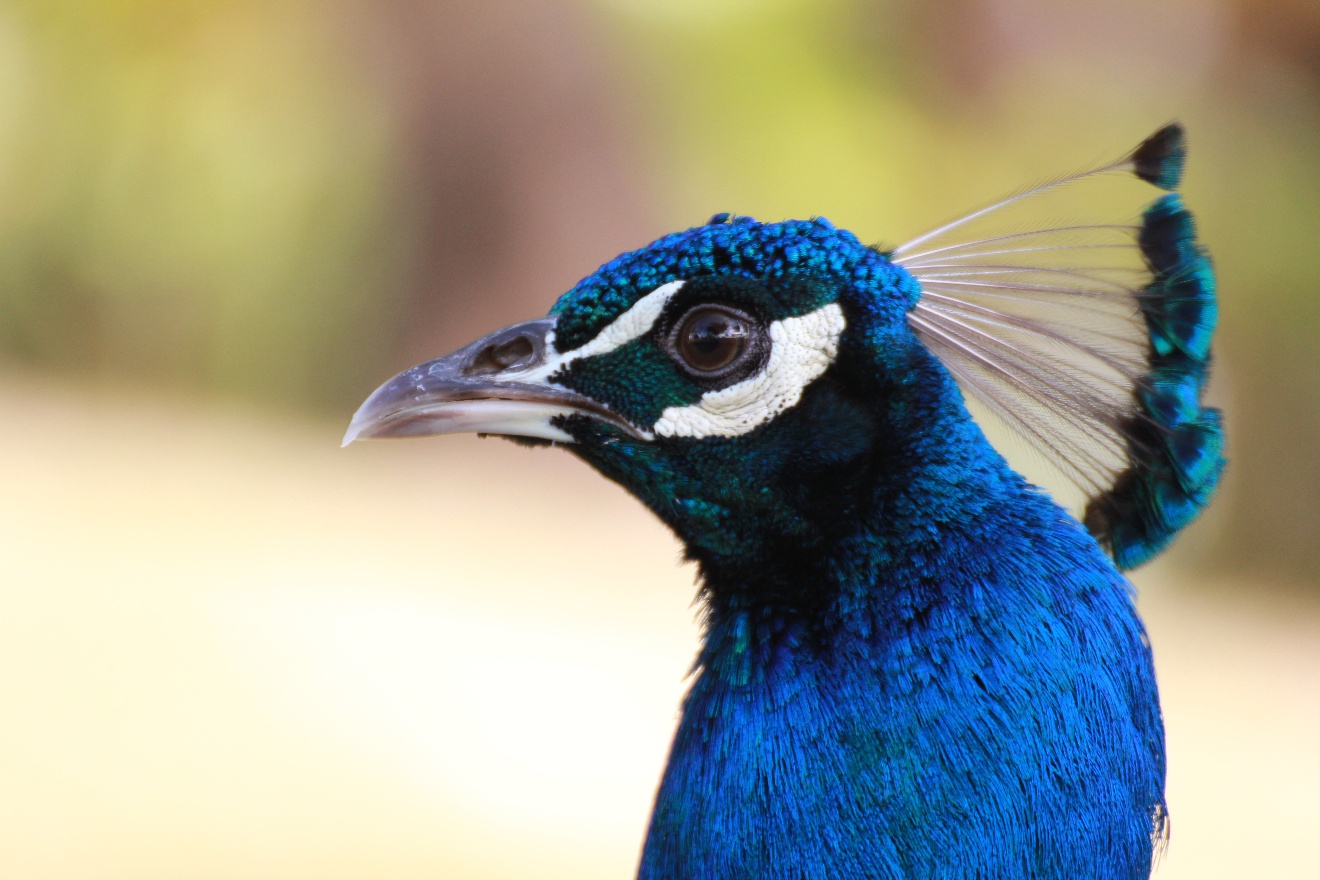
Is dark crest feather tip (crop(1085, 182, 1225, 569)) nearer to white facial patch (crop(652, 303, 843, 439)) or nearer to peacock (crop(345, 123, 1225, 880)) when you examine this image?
peacock (crop(345, 123, 1225, 880))

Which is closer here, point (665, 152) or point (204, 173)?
point (665, 152)

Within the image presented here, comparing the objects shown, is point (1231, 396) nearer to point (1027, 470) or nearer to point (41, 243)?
point (1027, 470)

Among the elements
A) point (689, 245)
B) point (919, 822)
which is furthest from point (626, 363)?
point (919, 822)

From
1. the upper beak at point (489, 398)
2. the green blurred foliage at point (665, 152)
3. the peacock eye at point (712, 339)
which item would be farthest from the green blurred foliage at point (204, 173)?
the peacock eye at point (712, 339)

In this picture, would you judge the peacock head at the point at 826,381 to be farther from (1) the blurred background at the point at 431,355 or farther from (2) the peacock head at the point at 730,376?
(1) the blurred background at the point at 431,355

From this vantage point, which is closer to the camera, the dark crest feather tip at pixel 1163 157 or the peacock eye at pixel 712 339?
the peacock eye at pixel 712 339

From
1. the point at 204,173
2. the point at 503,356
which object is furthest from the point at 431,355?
the point at 503,356

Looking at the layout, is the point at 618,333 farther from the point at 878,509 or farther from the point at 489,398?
the point at 878,509
